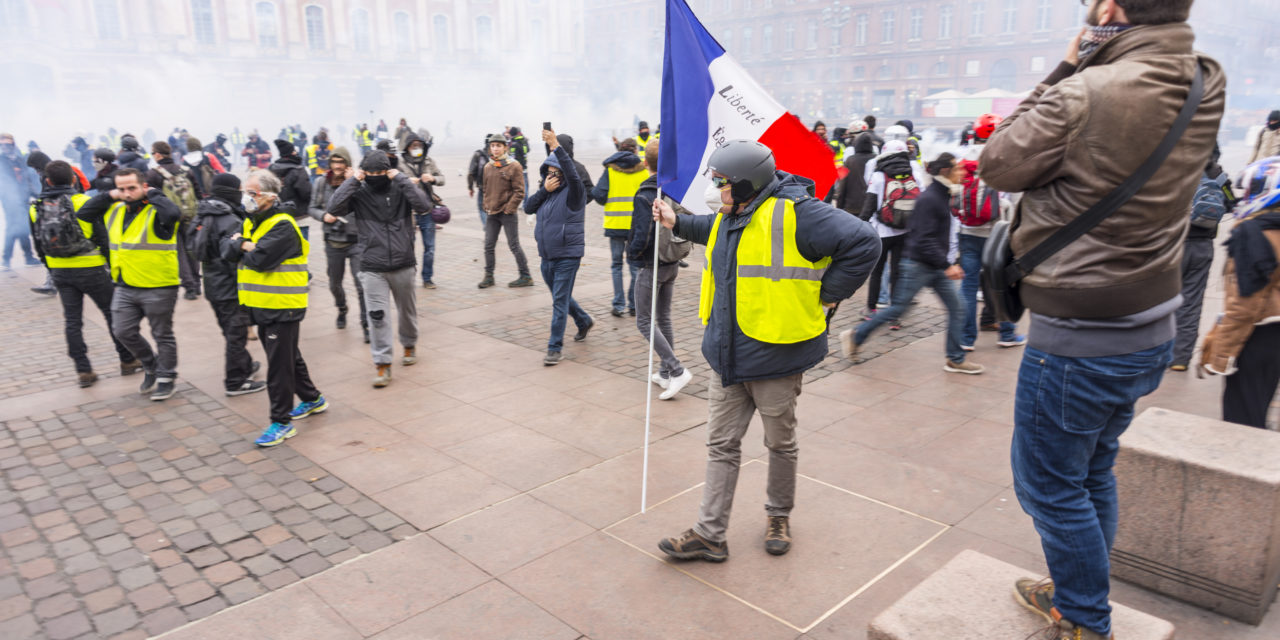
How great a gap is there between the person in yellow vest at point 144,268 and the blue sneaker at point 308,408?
131 cm

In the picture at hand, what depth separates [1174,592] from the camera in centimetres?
341

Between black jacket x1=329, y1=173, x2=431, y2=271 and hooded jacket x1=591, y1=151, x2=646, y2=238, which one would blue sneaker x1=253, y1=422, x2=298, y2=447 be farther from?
hooded jacket x1=591, y1=151, x2=646, y2=238

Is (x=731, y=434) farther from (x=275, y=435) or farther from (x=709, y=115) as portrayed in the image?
(x=275, y=435)

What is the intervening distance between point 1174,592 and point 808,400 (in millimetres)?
2946

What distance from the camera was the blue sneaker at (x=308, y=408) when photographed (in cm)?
602

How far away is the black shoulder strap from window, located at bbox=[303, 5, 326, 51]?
6937cm

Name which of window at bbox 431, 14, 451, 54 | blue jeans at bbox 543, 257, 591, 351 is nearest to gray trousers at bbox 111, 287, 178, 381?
blue jeans at bbox 543, 257, 591, 351

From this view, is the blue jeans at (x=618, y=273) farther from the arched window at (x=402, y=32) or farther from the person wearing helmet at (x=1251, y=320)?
the arched window at (x=402, y=32)

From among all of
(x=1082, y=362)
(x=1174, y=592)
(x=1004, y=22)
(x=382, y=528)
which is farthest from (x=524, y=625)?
(x=1004, y=22)

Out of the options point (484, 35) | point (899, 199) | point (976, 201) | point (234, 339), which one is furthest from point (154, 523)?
point (484, 35)

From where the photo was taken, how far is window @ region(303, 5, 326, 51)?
6303 cm

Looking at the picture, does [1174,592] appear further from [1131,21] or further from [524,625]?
[524,625]

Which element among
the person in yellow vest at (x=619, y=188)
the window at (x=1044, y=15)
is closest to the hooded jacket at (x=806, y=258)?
the person in yellow vest at (x=619, y=188)

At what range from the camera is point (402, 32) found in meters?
68.1
